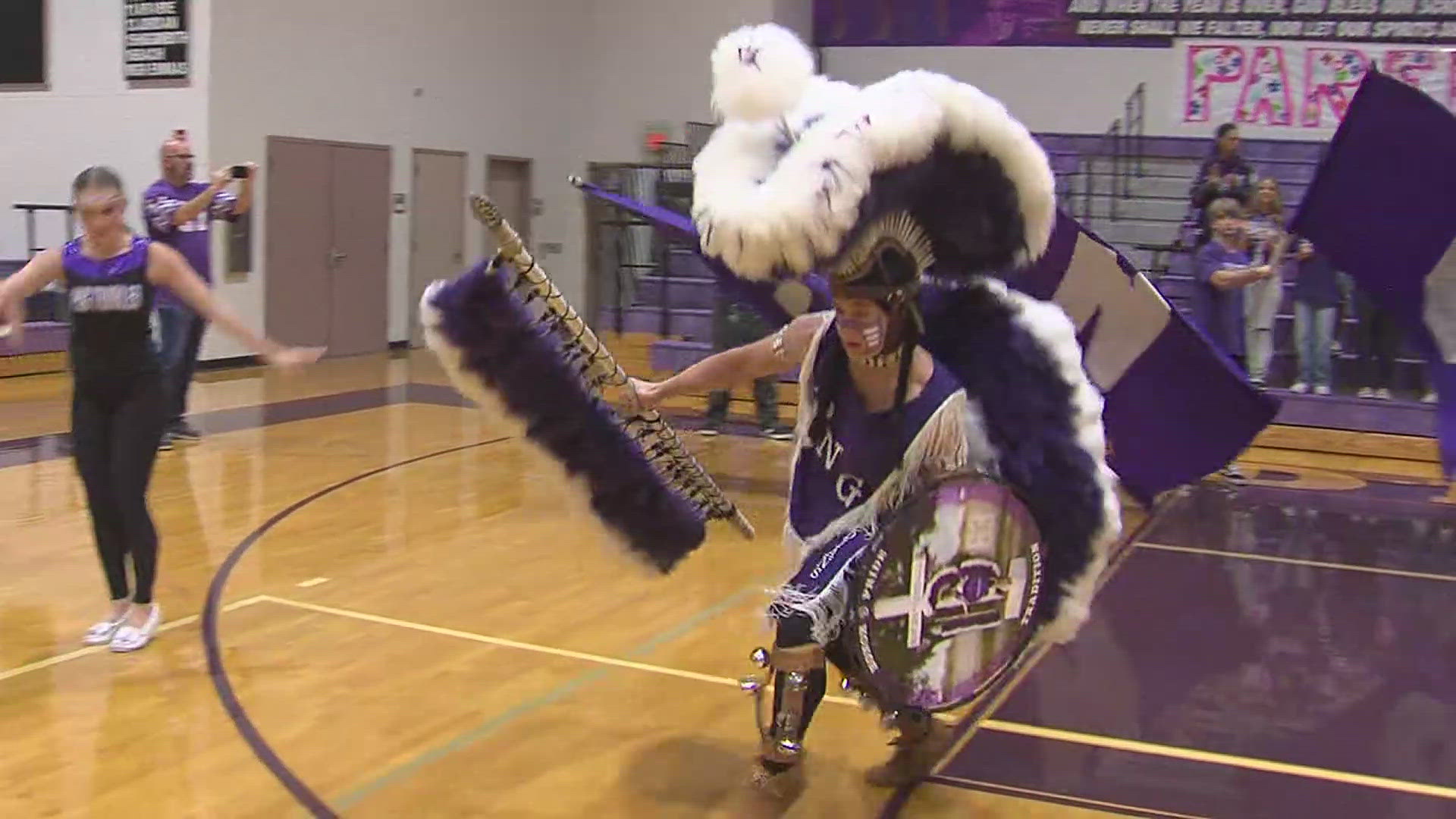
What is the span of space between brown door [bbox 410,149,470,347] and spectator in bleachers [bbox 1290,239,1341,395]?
8.56 meters

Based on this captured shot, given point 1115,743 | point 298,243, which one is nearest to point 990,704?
point 1115,743

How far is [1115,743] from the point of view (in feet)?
13.2

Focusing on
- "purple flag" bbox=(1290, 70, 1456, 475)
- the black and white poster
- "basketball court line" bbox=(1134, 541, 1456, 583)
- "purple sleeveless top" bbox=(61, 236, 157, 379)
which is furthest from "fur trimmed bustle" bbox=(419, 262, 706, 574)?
the black and white poster

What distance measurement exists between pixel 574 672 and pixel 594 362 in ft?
4.43

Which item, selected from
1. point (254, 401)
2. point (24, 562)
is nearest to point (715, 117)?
point (24, 562)

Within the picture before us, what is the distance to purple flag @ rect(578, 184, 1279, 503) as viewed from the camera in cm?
517

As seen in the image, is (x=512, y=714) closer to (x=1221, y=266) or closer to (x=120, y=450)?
(x=120, y=450)

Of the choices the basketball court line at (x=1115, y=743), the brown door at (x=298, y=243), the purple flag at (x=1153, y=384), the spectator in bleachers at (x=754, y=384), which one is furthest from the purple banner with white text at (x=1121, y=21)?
the basketball court line at (x=1115, y=743)

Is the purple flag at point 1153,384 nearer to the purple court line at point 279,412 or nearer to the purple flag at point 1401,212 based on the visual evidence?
the purple flag at point 1401,212

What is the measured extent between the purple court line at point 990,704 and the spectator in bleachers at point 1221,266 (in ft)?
8.93

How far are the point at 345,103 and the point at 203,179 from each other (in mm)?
2056

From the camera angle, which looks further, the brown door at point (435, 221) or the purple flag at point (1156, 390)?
the brown door at point (435, 221)

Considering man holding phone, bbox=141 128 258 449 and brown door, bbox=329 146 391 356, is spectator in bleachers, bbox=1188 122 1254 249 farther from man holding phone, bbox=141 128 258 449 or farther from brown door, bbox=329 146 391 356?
brown door, bbox=329 146 391 356

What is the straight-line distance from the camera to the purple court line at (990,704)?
354 cm
